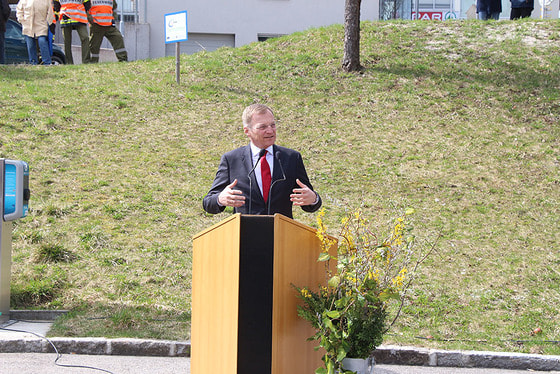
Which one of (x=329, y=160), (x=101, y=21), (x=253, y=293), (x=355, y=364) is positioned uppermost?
(x=101, y=21)

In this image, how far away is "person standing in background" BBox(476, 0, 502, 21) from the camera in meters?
19.5

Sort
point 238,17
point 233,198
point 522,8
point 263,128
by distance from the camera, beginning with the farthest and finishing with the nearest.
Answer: point 238,17, point 522,8, point 263,128, point 233,198

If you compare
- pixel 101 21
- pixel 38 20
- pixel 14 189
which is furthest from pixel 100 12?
pixel 14 189

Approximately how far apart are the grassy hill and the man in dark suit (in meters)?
2.42

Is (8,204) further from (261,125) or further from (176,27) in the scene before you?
(176,27)

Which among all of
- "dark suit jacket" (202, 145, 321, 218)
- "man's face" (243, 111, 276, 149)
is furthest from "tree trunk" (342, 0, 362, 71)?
"man's face" (243, 111, 276, 149)

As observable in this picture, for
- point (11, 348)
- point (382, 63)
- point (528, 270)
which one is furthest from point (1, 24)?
point (528, 270)

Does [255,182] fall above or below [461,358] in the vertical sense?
above

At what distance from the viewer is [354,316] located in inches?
160

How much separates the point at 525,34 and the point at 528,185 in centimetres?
788

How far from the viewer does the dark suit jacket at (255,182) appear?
4434 millimetres

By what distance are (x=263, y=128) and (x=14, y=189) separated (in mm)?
3479

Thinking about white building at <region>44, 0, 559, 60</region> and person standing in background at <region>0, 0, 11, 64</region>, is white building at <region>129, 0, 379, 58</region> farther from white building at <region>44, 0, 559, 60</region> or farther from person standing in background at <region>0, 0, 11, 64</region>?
person standing in background at <region>0, 0, 11, 64</region>

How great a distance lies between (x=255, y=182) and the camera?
4.46 m
